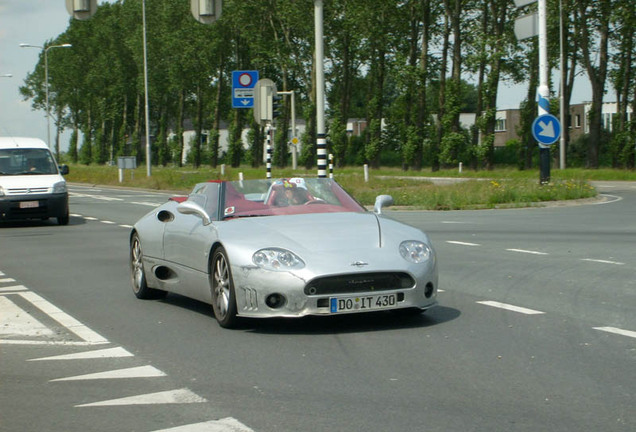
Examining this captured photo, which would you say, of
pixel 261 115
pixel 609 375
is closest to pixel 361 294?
pixel 609 375

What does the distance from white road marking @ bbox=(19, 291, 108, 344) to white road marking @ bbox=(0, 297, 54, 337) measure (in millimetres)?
190

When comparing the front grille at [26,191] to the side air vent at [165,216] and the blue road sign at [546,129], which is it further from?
the side air vent at [165,216]

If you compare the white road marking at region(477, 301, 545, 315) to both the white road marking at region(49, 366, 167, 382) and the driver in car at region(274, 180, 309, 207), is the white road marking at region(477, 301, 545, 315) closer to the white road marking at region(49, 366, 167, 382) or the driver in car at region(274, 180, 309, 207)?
the driver in car at region(274, 180, 309, 207)

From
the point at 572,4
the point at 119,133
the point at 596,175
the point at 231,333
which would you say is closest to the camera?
the point at 231,333

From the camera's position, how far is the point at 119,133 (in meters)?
119

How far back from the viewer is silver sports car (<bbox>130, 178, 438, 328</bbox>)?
7.94 meters

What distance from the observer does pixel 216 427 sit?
5148 mm

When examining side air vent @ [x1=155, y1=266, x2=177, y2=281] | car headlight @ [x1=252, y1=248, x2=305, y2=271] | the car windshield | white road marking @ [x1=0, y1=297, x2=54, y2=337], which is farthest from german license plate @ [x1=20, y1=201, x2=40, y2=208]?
car headlight @ [x1=252, y1=248, x2=305, y2=271]

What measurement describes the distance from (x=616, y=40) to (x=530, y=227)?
143 ft

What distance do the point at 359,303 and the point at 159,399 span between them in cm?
247

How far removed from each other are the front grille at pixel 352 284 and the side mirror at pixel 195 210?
1.52 meters

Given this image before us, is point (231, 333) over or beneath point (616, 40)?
beneath

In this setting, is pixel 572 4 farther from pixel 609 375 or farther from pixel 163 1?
pixel 609 375

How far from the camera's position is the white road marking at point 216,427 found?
5098 mm
